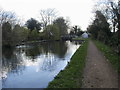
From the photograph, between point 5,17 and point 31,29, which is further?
point 31,29

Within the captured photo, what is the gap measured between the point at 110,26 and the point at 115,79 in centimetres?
2402

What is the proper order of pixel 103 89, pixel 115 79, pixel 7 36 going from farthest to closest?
pixel 7 36
pixel 115 79
pixel 103 89

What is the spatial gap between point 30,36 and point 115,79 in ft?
179

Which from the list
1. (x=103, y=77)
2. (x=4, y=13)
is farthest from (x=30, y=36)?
(x=103, y=77)

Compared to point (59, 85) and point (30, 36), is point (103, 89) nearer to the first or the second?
point (59, 85)

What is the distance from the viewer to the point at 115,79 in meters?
8.09

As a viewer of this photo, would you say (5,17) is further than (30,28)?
No

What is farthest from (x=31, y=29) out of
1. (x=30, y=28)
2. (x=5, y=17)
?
(x=5, y=17)

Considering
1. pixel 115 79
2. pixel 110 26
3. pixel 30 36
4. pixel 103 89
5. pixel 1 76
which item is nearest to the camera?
pixel 103 89

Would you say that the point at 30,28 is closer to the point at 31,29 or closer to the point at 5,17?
the point at 31,29

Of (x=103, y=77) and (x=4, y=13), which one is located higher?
(x=4, y=13)

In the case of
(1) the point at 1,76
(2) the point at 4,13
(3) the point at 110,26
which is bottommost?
A: (1) the point at 1,76

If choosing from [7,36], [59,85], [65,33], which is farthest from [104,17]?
[65,33]

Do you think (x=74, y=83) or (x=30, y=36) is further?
(x=30, y=36)
